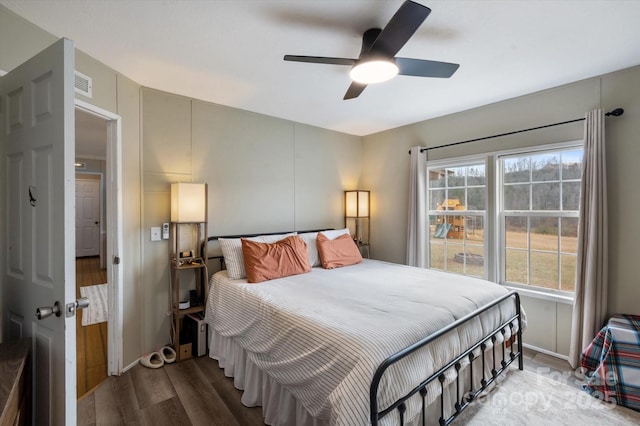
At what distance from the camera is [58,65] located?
46.1 inches

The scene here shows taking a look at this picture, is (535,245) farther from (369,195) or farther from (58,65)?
(58,65)

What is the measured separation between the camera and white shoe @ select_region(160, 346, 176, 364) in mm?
2652

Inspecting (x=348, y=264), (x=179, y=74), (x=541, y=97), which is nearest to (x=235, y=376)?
(x=348, y=264)

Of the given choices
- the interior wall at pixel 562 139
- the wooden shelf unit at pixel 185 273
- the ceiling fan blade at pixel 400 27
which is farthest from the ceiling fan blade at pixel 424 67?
the wooden shelf unit at pixel 185 273

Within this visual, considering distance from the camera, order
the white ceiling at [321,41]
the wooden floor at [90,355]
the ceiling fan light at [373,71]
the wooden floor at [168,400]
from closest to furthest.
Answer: the white ceiling at [321,41]
the ceiling fan light at [373,71]
the wooden floor at [168,400]
the wooden floor at [90,355]

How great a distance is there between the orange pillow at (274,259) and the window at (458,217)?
1.91m

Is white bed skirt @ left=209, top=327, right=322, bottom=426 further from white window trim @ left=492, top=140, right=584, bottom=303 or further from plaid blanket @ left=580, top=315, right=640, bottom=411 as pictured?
white window trim @ left=492, top=140, right=584, bottom=303

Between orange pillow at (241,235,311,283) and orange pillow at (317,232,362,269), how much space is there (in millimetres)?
293

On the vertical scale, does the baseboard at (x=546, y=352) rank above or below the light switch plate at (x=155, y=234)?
below

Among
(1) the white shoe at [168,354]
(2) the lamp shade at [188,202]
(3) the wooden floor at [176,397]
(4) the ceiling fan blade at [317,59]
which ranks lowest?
(3) the wooden floor at [176,397]

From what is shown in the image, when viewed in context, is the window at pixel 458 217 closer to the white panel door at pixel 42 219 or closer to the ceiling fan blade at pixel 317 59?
the ceiling fan blade at pixel 317 59

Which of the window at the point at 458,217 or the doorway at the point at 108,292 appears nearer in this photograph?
the doorway at the point at 108,292

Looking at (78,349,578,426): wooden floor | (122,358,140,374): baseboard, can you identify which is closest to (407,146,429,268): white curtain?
(78,349,578,426): wooden floor

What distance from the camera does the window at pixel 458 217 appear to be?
3.42 m
